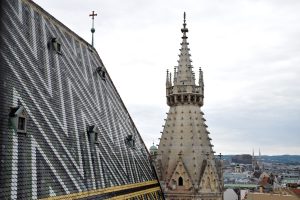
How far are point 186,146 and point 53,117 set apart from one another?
1458 cm

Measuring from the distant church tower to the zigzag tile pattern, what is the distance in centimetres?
422

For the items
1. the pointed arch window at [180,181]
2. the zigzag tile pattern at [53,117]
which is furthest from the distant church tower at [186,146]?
the zigzag tile pattern at [53,117]

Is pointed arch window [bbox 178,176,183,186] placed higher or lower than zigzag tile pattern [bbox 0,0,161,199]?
lower

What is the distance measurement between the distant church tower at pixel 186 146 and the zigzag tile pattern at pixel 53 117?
166 inches

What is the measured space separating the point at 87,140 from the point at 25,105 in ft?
13.8

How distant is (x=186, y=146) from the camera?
27.8 meters

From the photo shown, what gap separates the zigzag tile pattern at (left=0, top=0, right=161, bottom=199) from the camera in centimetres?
1149

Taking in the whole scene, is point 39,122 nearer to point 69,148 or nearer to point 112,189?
point 69,148

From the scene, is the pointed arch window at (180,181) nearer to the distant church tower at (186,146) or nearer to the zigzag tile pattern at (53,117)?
the distant church tower at (186,146)

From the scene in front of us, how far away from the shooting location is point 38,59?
15508 millimetres

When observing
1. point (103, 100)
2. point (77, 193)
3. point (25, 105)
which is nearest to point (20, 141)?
point (25, 105)

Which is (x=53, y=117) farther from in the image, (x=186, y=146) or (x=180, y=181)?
(x=186, y=146)

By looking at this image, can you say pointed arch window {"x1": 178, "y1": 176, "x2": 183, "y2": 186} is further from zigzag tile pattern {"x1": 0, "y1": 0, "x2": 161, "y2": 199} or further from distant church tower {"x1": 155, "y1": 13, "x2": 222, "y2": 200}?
zigzag tile pattern {"x1": 0, "y1": 0, "x2": 161, "y2": 199}

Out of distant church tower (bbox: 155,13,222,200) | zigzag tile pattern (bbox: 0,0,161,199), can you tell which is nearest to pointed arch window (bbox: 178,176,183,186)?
distant church tower (bbox: 155,13,222,200)
